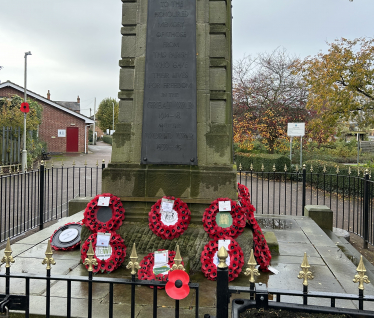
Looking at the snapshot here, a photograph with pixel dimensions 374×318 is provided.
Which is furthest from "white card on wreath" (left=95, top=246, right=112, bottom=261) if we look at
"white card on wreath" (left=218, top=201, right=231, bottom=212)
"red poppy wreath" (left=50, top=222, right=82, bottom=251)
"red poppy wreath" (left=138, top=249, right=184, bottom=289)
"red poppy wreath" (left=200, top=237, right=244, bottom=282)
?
"white card on wreath" (left=218, top=201, right=231, bottom=212)

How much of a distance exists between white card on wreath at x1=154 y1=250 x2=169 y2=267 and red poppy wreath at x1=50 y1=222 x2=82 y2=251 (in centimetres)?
177

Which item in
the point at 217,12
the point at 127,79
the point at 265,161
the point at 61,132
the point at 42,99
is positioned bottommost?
the point at 265,161

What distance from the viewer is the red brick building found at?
3603cm

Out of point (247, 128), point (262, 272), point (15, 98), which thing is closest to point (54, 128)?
point (15, 98)

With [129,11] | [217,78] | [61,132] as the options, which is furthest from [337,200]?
[61,132]

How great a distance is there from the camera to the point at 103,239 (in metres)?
4.59

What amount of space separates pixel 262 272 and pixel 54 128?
3516 cm

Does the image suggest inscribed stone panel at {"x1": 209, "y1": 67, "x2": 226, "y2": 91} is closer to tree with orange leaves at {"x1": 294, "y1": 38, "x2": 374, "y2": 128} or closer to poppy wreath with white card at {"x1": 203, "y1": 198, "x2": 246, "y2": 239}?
poppy wreath with white card at {"x1": 203, "y1": 198, "x2": 246, "y2": 239}

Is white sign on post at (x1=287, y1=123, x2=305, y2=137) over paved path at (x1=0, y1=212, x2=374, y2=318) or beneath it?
over

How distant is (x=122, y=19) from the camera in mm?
5062

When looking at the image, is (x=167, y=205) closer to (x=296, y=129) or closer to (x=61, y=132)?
(x=296, y=129)

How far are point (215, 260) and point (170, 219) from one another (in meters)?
0.78

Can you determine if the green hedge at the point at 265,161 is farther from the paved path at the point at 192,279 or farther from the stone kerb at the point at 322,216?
the paved path at the point at 192,279

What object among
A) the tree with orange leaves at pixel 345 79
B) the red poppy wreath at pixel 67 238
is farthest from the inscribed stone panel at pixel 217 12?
the tree with orange leaves at pixel 345 79
